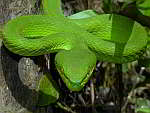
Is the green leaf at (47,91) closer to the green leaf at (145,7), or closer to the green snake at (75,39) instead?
the green snake at (75,39)

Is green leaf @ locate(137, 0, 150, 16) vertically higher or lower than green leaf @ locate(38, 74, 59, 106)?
higher

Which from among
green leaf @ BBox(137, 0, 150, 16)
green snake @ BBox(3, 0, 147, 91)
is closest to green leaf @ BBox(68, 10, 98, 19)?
green snake @ BBox(3, 0, 147, 91)

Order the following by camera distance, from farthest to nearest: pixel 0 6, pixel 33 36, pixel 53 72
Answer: pixel 53 72 < pixel 33 36 < pixel 0 6

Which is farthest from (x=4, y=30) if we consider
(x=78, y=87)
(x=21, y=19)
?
(x=78, y=87)

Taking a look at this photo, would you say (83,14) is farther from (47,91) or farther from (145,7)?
(47,91)

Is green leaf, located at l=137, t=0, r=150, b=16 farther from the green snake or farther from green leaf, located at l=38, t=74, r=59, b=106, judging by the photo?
green leaf, located at l=38, t=74, r=59, b=106

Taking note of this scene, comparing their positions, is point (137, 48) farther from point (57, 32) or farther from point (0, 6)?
point (0, 6)

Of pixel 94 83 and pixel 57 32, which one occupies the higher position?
pixel 57 32
